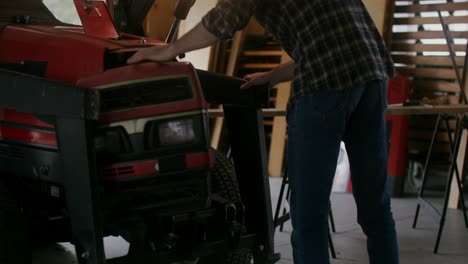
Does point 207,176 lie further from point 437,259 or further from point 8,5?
point 437,259

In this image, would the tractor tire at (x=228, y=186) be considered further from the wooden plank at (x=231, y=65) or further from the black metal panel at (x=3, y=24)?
the wooden plank at (x=231, y=65)

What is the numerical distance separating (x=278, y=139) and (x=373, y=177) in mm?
4470

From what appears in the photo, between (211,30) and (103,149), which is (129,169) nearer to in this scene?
(103,149)

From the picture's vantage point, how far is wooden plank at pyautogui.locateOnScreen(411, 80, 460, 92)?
6171 mm

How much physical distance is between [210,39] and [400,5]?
435 cm

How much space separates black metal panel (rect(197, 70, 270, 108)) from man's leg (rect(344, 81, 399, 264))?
1.57 ft

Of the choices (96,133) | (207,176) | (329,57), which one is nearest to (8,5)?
(96,133)

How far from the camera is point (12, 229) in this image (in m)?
2.54

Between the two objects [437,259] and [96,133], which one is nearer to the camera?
[96,133]

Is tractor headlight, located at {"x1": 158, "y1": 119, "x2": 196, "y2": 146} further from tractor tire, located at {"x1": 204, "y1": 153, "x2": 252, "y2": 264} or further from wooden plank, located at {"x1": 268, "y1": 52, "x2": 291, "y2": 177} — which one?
wooden plank, located at {"x1": 268, "y1": 52, "x2": 291, "y2": 177}

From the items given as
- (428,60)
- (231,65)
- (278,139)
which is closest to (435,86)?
(428,60)

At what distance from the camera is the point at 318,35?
8.03 ft

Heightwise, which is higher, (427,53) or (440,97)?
(427,53)

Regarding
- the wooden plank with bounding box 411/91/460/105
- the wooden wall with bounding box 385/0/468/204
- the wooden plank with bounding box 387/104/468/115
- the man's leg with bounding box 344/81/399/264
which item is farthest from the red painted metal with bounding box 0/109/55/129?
the wooden wall with bounding box 385/0/468/204
